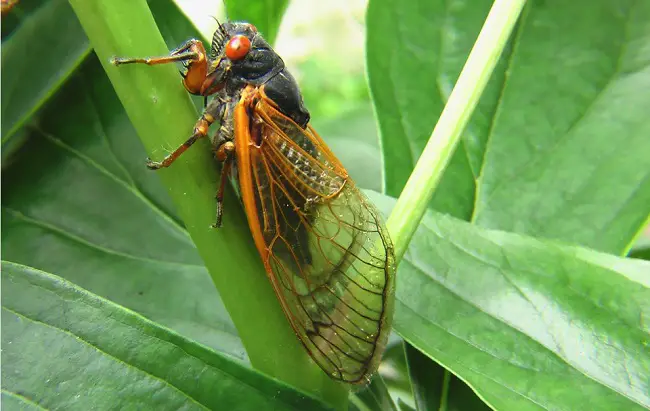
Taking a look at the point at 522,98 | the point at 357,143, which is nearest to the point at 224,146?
the point at 522,98

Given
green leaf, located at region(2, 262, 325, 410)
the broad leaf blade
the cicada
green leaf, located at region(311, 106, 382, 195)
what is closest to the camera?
green leaf, located at region(2, 262, 325, 410)

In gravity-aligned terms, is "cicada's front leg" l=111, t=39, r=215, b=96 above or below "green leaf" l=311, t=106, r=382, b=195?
above

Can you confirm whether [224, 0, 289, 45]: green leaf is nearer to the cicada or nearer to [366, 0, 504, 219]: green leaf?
the cicada

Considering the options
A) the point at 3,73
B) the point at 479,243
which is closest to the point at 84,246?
the point at 3,73

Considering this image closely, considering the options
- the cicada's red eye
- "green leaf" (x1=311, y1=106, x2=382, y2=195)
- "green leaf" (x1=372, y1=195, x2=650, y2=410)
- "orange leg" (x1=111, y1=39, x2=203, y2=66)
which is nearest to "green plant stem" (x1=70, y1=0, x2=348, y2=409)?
"orange leg" (x1=111, y1=39, x2=203, y2=66)

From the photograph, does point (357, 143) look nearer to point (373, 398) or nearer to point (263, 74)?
point (263, 74)

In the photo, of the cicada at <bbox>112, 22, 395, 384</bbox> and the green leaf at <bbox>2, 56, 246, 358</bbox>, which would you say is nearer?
the cicada at <bbox>112, 22, 395, 384</bbox>

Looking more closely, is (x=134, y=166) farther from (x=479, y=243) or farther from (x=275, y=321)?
(x=479, y=243)
